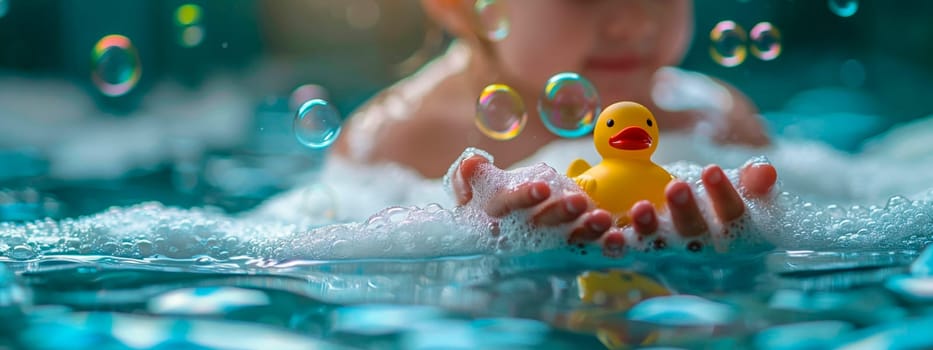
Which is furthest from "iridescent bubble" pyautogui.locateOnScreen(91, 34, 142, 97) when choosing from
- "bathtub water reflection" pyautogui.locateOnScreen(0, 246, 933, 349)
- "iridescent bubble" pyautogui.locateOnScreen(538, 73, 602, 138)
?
"iridescent bubble" pyautogui.locateOnScreen(538, 73, 602, 138)

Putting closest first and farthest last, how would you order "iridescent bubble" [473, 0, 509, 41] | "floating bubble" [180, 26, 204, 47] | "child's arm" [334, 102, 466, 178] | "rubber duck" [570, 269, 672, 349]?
"rubber duck" [570, 269, 672, 349]
"iridescent bubble" [473, 0, 509, 41]
"child's arm" [334, 102, 466, 178]
"floating bubble" [180, 26, 204, 47]

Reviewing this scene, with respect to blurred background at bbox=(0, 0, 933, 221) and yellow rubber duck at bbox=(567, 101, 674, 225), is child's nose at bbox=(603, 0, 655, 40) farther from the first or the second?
blurred background at bbox=(0, 0, 933, 221)

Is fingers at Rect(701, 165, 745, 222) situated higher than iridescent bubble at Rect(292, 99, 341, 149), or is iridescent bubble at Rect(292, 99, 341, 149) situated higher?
iridescent bubble at Rect(292, 99, 341, 149)

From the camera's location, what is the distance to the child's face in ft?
5.29

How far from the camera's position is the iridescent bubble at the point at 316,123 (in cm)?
138

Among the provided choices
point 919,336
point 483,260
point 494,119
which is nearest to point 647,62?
point 494,119

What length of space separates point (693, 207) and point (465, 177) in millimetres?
269

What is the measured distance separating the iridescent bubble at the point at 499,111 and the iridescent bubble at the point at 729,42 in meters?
0.44

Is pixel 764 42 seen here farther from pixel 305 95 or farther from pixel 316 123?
pixel 305 95

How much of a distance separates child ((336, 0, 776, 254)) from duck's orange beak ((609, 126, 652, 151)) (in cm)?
58

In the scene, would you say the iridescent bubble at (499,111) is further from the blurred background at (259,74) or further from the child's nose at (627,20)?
the blurred background at (259,74)

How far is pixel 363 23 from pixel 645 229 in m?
3.69

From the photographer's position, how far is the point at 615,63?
1638mm

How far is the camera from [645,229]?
0.98 meters
